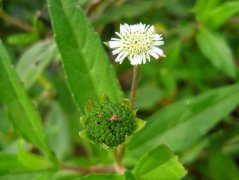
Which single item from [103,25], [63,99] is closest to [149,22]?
[103,25]

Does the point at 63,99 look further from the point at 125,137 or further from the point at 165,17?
the point at 125,137

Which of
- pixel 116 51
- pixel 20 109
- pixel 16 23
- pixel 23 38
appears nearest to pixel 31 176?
pixel 20 109

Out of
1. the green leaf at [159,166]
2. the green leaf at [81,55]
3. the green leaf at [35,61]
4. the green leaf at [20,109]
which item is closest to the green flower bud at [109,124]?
the green leaf at [159,166]

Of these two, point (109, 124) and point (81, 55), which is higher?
point (81, 55)

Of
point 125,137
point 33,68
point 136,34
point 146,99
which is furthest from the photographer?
point 146,99

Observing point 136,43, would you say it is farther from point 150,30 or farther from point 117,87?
point 117,87

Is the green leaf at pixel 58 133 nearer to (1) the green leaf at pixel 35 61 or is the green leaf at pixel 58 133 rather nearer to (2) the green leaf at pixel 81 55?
(1) the green leaf at pixel 35 61

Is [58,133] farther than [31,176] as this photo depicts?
Yes
